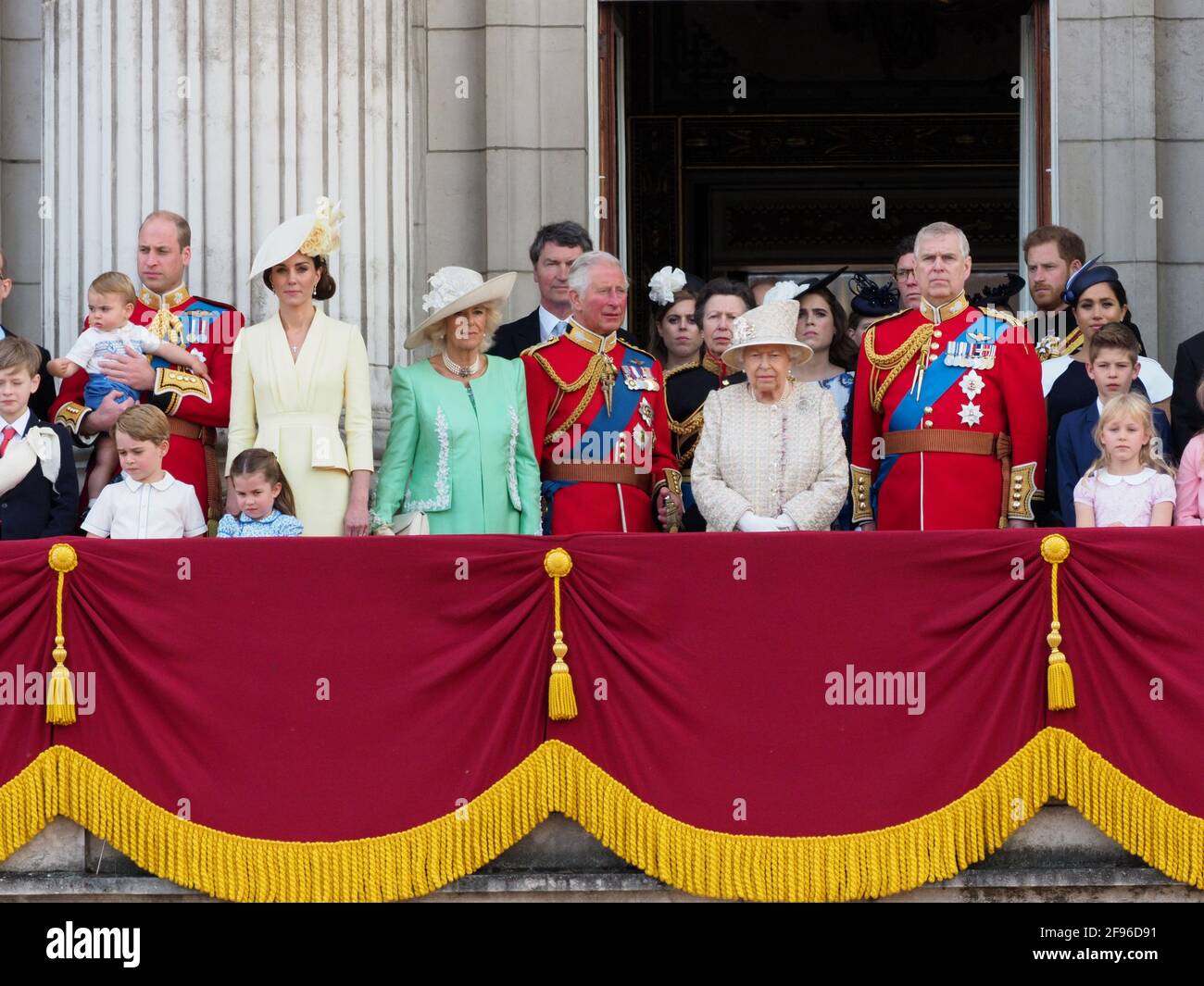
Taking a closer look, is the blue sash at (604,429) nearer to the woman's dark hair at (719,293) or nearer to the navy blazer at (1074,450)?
the woman's dark hair at (719,293)

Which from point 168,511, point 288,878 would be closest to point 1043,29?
point 168,511

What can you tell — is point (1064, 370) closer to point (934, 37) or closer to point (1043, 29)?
point (1043, 29)

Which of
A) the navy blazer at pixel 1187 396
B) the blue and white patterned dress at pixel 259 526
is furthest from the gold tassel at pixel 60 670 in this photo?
the navy blazer at pixel 1187 396

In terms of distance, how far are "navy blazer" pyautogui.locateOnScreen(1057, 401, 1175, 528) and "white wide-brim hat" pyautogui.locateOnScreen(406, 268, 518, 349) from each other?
211 centimetres

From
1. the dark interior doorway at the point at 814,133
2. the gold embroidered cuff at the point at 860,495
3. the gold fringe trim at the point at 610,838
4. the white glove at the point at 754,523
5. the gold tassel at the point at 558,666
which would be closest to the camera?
the gold fringe trim at the point at 610,838

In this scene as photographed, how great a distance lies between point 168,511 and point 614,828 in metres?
2.07

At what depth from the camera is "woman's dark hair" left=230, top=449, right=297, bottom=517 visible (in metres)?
7.80

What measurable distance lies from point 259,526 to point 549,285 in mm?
1864

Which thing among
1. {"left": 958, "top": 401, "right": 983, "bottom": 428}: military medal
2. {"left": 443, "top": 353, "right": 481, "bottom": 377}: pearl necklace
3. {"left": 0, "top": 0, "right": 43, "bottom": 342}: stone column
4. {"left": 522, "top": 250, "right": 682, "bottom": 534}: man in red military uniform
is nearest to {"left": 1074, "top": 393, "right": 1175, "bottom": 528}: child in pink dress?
{"left": 958, "top": 401, "right": 983, "bottom": 428}: military medal

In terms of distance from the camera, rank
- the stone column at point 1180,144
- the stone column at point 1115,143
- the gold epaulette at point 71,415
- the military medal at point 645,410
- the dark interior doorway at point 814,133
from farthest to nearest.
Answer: the dark interior doorway at point 814,133 → the stone column at point 1180,144 → the stone column at point 1115,143 → the gold epaulette at point 71,415 → the military medal at point 645,410

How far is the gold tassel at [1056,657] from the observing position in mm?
6988

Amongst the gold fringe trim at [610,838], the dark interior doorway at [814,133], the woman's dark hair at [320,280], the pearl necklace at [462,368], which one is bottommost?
Answer: the gold fringe trim at [610,838]

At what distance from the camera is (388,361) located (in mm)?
10219

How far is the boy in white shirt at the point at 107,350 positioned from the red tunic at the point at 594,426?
4.43 ft
